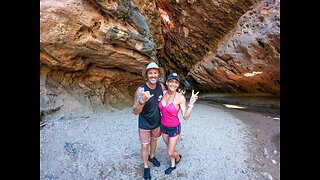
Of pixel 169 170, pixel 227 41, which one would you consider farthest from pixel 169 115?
pixel 227 41

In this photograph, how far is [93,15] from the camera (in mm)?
4344

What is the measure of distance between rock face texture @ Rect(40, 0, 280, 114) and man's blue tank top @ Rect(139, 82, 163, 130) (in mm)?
3370

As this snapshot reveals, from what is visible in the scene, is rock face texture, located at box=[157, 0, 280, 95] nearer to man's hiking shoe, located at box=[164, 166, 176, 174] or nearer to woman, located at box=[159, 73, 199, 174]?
woman, located at box=[159, 73, 199, 174]

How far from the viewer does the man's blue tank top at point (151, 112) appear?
92.3 inches

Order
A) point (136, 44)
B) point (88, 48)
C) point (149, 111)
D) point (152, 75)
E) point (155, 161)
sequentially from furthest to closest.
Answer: point (136, 44)
point (88, 48)
point (155, 161)
point (149, 111)
point (152, 75)

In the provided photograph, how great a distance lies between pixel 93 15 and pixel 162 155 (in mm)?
4522

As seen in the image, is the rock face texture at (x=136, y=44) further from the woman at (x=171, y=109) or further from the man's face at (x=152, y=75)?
the woman at (x=171, y=109)

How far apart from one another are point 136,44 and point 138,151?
13.3ft

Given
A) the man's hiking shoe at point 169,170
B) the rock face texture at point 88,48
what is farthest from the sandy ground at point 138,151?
the rock face texture at point 88,48

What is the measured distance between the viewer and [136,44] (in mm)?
5547

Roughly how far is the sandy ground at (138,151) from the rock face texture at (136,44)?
1635mm

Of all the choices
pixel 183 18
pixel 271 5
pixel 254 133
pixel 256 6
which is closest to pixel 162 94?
pixel 254 133

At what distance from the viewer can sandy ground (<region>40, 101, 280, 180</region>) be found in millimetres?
2477

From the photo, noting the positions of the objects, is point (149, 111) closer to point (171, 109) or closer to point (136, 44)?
point (171, 109)
